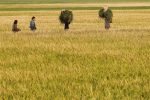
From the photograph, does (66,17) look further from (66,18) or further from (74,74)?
(74,74)

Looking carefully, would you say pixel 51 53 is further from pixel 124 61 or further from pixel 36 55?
pixel 124 61

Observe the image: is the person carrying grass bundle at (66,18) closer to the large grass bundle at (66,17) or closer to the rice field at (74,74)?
the large grass bundle at (66,17)

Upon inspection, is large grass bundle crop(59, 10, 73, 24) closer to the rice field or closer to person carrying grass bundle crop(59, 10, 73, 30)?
person carrying grass bundle crop(59, 10, 73, 30)

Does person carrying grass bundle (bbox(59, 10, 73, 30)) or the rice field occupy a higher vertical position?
the rice field

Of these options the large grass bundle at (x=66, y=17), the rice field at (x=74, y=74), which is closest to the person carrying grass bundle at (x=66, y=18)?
the large grass bundle at (x=66, y=17)

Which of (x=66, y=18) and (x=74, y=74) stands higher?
(x=74, y=74)

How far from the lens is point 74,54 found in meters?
14.1

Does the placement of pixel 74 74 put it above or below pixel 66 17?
above

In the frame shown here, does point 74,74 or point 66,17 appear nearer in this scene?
point 74,74

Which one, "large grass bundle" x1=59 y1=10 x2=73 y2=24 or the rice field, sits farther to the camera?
"large grass bundle" x1=59 y1=10 x2=73 y2=24

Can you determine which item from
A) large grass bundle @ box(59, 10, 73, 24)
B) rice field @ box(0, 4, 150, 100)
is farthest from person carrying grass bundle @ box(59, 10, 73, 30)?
rice field @ box(0, 4, 150, 100)

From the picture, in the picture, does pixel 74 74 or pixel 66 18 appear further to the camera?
pixel 66 18

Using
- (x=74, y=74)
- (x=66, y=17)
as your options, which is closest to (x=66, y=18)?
(x=66, y=17)

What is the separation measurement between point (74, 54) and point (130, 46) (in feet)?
9.98
